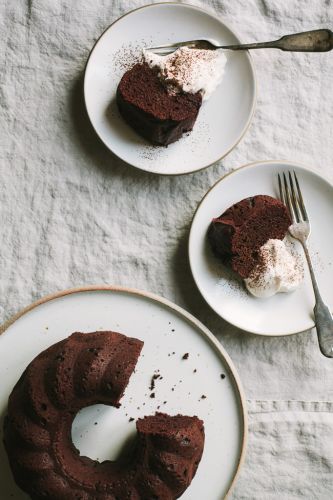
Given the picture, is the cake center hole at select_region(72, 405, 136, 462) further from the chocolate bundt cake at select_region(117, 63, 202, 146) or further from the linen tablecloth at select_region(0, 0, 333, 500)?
the chocolate bundt cake at select_region(117, 63, 202, 146)

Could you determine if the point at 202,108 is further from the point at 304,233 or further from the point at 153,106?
the point at 304,233

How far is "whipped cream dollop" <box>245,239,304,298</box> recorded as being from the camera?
2.51 meters

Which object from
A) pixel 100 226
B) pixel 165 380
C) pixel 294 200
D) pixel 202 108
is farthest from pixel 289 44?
pixel 165 380

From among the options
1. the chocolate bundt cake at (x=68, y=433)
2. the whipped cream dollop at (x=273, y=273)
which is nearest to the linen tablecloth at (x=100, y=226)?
the whipped cream dollop at (x=273, y=273)

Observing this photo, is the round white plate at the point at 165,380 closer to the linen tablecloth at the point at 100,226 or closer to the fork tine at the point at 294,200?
the linen tablecloth at the point at 100,226

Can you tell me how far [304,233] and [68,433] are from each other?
1138 millimetres

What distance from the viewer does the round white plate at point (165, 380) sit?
7.97 feet

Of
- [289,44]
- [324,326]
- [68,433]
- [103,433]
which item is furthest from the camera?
[289,44]

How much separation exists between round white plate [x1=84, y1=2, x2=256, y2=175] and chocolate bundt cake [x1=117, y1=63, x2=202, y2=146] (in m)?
0.04

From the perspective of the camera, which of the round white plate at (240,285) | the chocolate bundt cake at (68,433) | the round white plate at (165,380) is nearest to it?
the chocolate bundt cake at (68,433)

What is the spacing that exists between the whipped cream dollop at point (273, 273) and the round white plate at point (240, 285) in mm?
52

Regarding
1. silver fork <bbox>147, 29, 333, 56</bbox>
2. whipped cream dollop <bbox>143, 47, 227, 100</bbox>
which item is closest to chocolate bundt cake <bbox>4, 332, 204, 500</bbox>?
whipped cream dollop <bbox>143, 47, 227, 100</bbox>

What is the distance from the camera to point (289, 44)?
2.65 metres

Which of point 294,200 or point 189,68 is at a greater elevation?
point 189,68
